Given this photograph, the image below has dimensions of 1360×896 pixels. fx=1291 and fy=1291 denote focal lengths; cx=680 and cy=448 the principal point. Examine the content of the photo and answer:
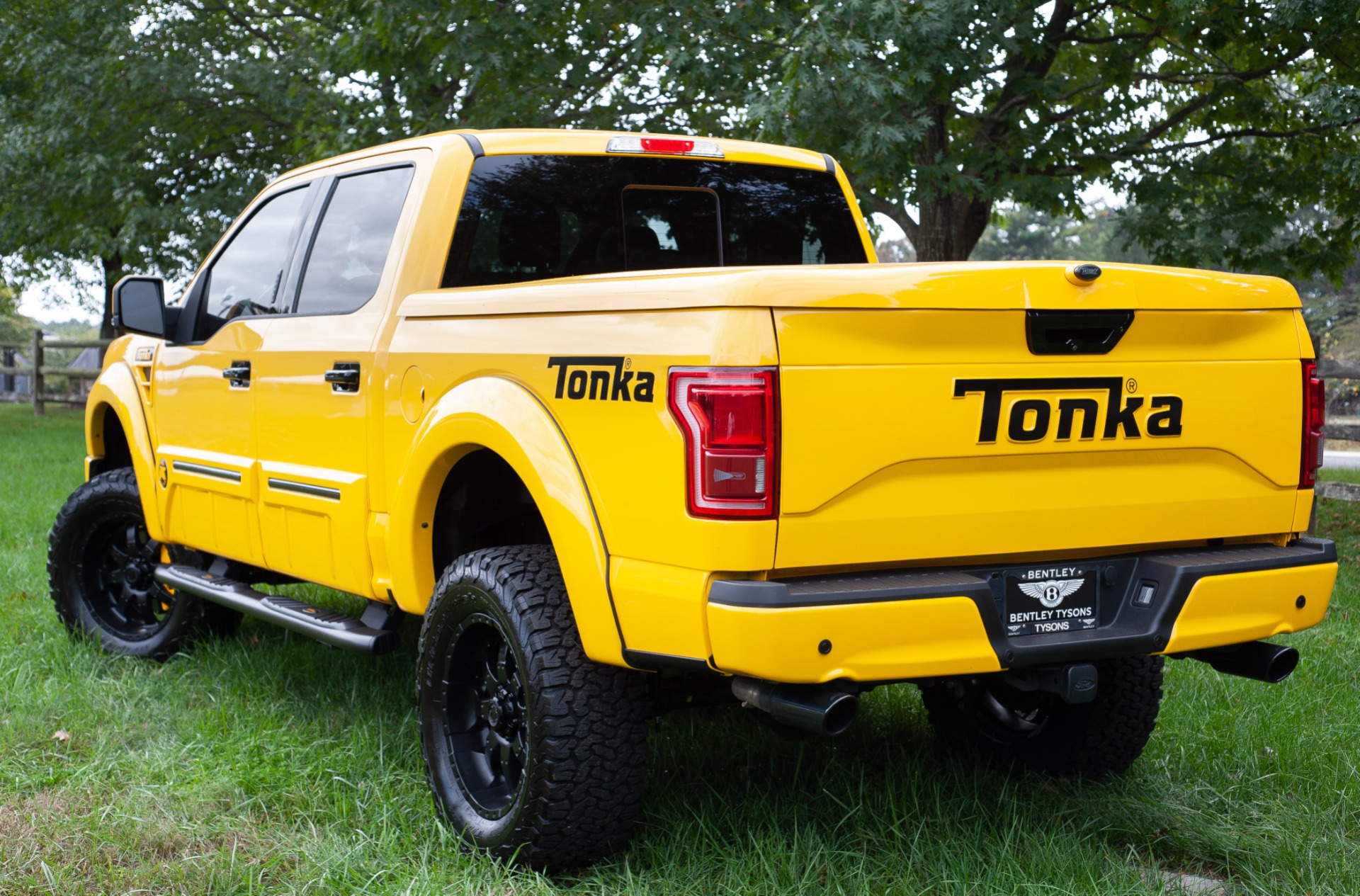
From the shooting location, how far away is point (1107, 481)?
3088 mm

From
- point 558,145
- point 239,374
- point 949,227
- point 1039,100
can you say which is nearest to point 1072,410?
point 558,145

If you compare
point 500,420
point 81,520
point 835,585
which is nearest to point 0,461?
point 81,520

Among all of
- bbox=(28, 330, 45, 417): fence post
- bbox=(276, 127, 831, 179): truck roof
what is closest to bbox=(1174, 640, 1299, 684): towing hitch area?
bbox=(276, 127, 831, 179): truck roof

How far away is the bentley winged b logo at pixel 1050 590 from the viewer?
3.03m

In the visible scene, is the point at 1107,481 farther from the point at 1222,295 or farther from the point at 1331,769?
the point at 1331,769

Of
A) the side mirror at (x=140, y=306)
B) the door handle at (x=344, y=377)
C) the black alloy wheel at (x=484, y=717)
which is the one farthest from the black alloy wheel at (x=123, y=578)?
the black alloy wheel at (x=484, y=717)

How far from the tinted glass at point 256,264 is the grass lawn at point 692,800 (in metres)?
1.45

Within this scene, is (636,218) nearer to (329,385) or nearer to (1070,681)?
(329,385)

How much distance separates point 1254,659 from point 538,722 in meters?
1.89

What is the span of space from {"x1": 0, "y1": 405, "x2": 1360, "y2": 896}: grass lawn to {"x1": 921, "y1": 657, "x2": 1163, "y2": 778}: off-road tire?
0.28ft

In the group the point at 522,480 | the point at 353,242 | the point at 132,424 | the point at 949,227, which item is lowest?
the point at 132,424

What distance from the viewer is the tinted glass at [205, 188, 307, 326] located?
489 centimetres

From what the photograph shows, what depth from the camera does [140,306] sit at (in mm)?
4992

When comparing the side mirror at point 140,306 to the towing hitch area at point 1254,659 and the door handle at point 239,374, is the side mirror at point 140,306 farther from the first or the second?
the towing hitch area at point 1254,659
